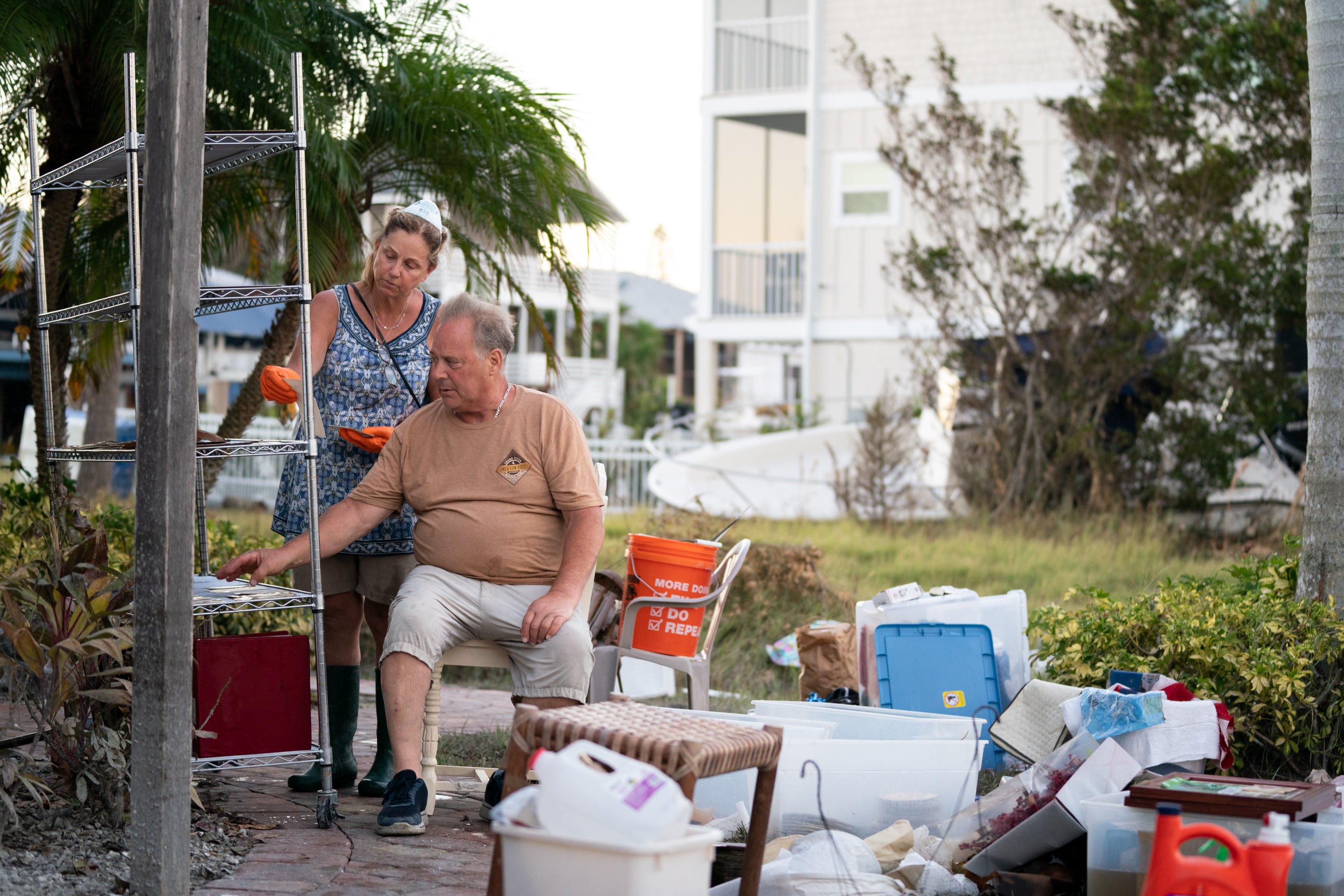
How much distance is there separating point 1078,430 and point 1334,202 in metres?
6.78

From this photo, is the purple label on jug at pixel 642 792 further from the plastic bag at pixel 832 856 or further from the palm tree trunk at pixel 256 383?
the palm tree trunk at pixel 256 383

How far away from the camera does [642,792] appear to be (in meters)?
2.27

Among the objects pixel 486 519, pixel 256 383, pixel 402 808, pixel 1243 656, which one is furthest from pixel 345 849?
pixel 256 383

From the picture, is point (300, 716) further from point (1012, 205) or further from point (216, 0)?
point (1012, 205)

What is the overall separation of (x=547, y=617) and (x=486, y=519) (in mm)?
378

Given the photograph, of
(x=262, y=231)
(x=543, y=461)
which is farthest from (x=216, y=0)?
(x=543, y=461)

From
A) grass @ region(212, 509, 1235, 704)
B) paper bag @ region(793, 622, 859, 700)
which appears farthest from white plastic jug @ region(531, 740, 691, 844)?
grass @ region(212, 509, 1235, 704)

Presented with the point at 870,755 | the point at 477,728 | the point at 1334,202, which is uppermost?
the point at 1334,202

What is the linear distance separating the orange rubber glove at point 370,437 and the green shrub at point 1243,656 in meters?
2.37

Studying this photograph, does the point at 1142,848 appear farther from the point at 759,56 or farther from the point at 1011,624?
the point at 759,56

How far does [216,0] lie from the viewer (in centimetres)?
625

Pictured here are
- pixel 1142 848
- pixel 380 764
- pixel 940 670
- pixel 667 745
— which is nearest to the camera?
pixel 667 745

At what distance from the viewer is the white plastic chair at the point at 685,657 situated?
4.66m

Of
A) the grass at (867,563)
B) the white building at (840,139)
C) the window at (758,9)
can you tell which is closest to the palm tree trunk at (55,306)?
the grass at (867,563)
